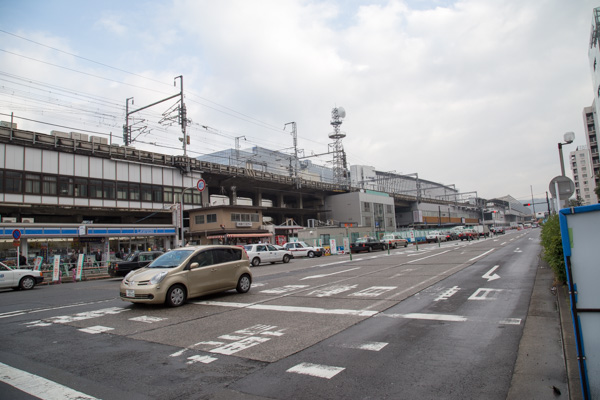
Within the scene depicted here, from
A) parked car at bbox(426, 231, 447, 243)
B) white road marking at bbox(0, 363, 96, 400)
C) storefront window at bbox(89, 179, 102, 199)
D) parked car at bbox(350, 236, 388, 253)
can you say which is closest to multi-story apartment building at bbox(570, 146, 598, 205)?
parked car at bbox(426, 231, 447, 243)

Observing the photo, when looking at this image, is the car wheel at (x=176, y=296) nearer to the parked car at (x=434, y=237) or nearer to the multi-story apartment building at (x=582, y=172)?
the parked car at (x=434, y=237)

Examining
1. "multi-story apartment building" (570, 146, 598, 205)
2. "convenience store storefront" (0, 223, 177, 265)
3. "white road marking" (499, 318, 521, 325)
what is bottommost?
"white road marking" (499, 318, 521, 325)

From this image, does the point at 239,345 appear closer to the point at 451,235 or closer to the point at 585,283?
the point at 585,283

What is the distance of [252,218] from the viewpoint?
49500 millimetres

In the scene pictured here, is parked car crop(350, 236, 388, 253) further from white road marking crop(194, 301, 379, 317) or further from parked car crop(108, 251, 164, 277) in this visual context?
white road marking crop(194, 301, 379, 317)

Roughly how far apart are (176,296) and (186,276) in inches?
22.5

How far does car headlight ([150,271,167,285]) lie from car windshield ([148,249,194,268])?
42cm

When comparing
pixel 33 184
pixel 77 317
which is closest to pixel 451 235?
pixel 33 184

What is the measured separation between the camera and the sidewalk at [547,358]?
3.94 metres

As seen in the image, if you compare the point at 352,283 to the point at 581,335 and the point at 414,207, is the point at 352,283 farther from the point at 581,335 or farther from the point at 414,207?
the point at 414,207

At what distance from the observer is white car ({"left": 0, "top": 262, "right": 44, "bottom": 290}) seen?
645 inches

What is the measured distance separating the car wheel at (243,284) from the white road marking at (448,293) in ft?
18.7

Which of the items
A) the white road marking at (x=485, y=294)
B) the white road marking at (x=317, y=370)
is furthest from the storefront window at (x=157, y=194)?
the white road marking at (x=317, y=370)

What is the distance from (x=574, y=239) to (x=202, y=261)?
353 inches
